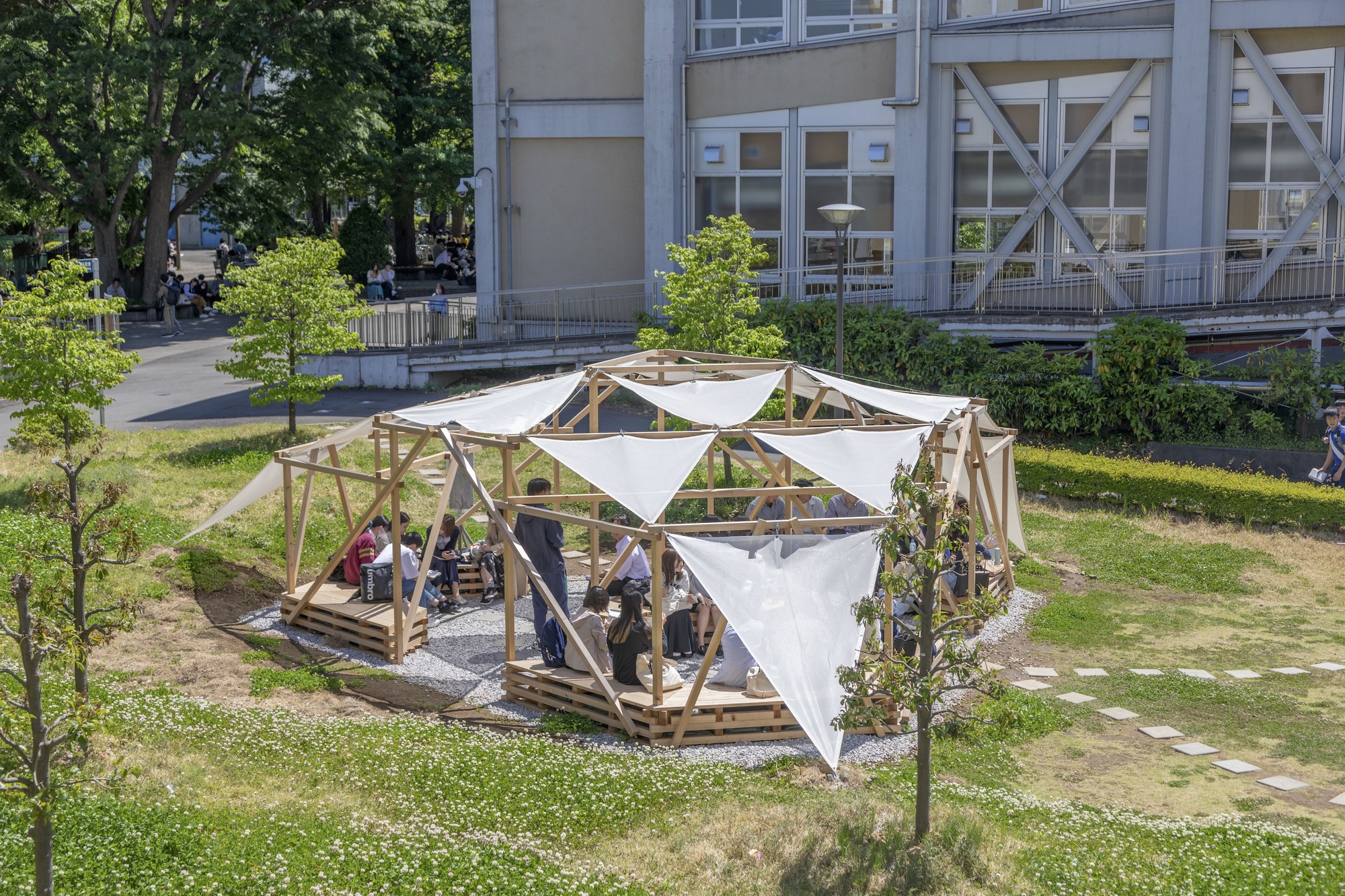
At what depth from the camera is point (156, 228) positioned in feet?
129

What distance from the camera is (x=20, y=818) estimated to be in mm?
9078

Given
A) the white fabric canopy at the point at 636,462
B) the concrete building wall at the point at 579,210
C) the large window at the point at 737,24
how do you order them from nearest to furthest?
the white fabric canopy at the point at 636,462 < the large window at the point at 737,24 < the concrete building wall at the point at 579,210

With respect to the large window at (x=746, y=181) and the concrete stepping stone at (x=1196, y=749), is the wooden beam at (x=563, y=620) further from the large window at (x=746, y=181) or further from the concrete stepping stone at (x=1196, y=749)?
the large window at (x=746, y=181)

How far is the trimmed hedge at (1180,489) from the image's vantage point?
759 inches

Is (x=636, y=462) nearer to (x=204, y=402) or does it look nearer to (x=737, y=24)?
(x=204, y=402)

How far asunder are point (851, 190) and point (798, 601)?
57.9 feet

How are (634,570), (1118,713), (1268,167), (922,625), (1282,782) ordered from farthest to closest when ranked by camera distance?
(1268,167) < (634,570) < (1118,713) < (1282,782) < (922,625)

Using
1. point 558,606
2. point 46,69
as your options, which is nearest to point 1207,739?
point 558,606

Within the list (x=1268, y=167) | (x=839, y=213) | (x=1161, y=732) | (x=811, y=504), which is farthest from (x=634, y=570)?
(x=1268, y=167)

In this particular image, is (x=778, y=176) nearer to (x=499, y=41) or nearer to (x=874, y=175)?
(x=874, y=175)

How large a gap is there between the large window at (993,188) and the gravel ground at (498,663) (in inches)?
470

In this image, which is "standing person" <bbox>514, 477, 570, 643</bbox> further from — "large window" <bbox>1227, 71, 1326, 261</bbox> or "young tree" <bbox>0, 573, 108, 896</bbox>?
"large window" <bbox>1227, 71, 1326, 261</bbox>

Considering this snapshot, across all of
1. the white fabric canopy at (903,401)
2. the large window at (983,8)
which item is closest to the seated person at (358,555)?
the white fabric canopy at (903,401)

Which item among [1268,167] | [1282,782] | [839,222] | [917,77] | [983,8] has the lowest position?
[1282,782]
